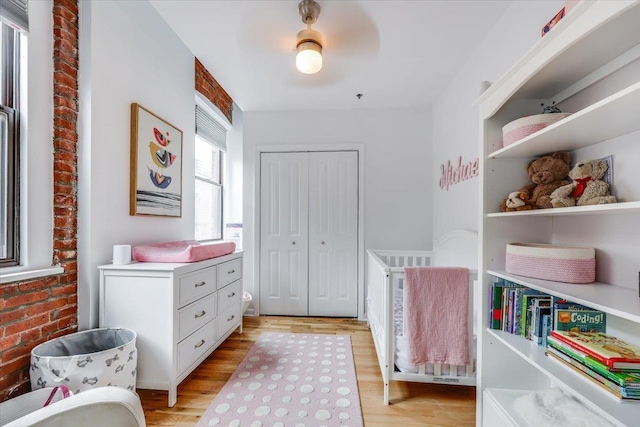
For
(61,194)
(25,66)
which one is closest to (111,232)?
(61,194)

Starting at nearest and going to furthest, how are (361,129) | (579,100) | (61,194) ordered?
(579,100) < (61,194) < (361,129)

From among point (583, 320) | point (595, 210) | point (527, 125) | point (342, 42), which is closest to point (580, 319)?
point (583, 320)

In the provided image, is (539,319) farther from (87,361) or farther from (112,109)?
(112,109)

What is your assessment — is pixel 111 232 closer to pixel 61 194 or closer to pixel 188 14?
pixel 61 194

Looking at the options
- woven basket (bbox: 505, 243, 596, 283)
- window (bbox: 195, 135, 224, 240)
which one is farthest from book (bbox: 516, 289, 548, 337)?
window (bbox: 195, 135, 224, 240)

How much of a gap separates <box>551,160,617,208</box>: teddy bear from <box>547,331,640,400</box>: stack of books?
47 cm

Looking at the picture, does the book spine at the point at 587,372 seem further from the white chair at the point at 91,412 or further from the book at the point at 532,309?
the white chair at the point at 91,412

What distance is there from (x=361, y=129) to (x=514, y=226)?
7.18ft

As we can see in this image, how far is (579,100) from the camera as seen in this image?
111 centimetres

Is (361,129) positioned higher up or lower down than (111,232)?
Result: higher up

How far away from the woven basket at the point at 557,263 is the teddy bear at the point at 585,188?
0.59 feet

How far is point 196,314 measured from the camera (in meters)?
1.76

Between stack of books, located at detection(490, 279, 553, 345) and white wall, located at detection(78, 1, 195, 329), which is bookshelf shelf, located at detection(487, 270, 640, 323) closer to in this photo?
stack of books, located at detection(490, 279, 553, 345)

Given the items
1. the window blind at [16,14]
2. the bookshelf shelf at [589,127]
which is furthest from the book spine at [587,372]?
the window blind at [16,14]
